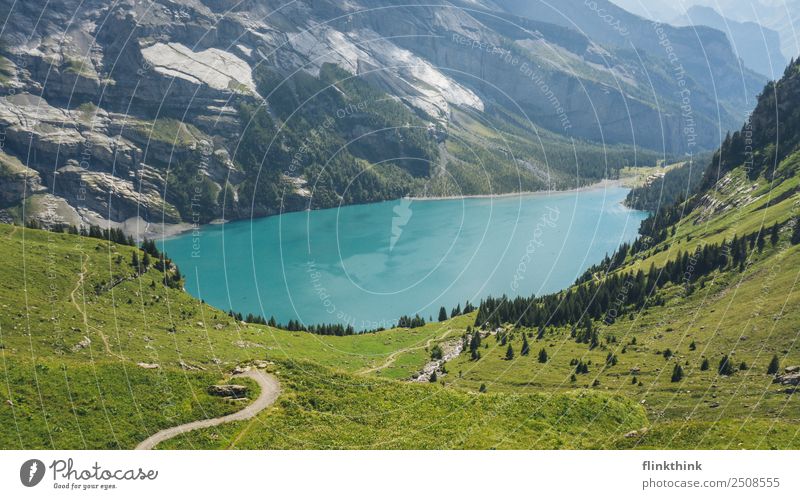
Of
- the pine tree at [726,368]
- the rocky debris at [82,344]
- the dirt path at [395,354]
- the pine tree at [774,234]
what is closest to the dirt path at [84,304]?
the rocky debris at [82,344]

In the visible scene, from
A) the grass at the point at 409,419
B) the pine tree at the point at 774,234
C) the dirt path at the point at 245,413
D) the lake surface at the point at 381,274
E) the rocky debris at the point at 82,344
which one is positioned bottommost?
the lake surface at the point at 381,274

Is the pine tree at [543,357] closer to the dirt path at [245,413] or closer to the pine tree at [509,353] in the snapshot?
the pine tree at [509,353]

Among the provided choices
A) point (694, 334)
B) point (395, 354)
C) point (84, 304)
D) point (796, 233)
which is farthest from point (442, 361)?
point (796, 233)

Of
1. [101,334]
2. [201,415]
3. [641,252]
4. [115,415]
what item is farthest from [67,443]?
[641,252]

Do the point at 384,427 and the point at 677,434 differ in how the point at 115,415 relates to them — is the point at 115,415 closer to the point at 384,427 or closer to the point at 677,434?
the point at 384,427

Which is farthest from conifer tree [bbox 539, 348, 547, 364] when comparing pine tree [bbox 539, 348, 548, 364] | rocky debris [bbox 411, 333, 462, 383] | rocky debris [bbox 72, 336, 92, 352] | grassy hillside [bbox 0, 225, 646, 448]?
rocky debris [bbox 72, 336, 92, 352]
